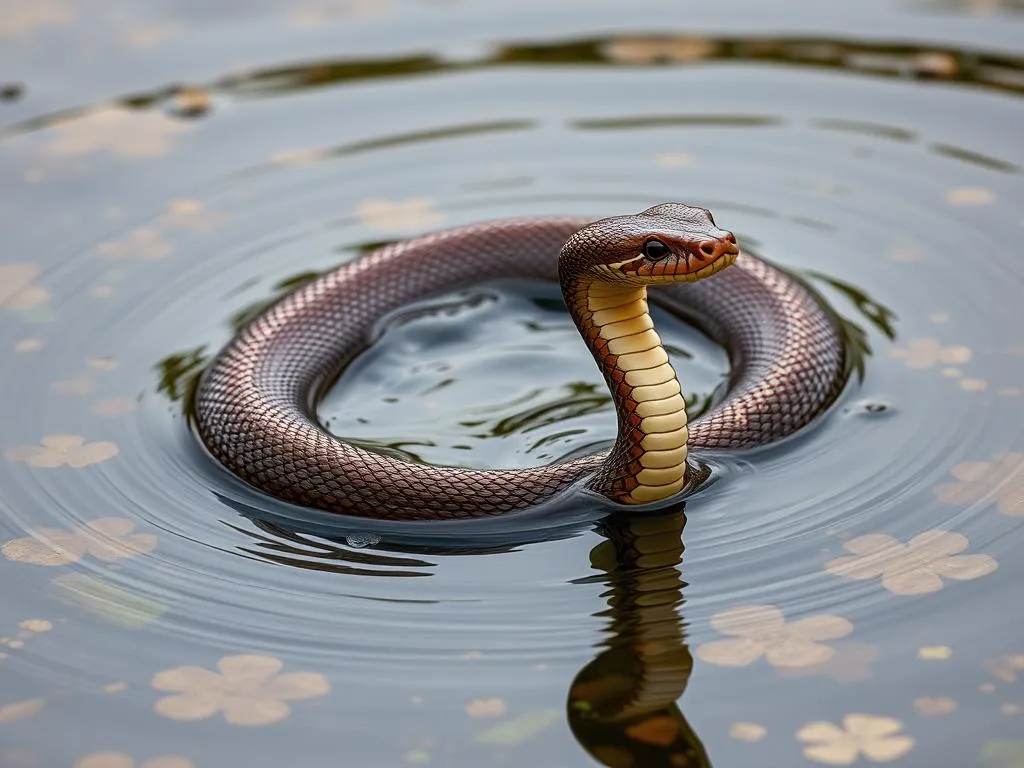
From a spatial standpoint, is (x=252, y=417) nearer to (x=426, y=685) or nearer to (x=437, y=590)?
(x=437, y=590)

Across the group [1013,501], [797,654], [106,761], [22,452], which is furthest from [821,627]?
[22,452]

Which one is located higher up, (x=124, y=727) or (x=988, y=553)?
(x=988, y=553)

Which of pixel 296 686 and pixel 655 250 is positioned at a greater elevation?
pixel 655 250

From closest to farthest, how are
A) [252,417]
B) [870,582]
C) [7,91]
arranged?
[870,582]
[252,417]
[7,91]

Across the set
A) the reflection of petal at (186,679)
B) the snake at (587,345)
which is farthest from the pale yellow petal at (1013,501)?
the reflection of petal at (186,679)

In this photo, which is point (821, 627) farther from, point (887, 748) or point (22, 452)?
point (22, 452)

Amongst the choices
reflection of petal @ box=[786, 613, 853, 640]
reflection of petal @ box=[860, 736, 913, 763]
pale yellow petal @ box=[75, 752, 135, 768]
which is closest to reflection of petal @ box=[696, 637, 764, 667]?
reflection of petal @ box=[786, 613, 853, 640]

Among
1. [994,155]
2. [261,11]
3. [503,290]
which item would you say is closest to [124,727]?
[503,290]
